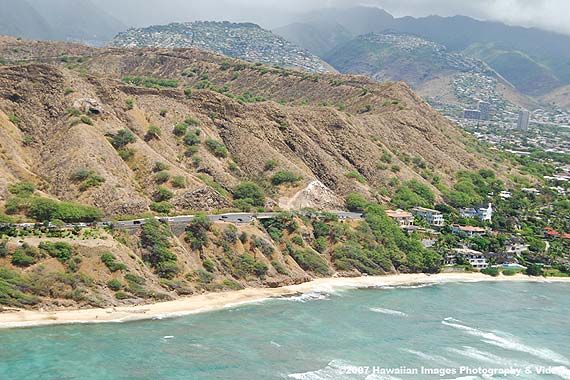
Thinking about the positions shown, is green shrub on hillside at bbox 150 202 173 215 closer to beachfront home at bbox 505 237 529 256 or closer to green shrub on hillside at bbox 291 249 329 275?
green shrub on hillside at bbox 291 249 329 275

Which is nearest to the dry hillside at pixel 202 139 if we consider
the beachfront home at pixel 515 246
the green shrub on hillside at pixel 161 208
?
the green shrub on hillside at pixel 161 208

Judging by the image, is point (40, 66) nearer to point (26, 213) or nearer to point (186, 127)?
point (186, 127)

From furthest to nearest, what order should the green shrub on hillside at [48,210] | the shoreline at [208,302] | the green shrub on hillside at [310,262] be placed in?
the green shrub on hillside at [310,262]
the green shrub on hillside at [48,210]
the shoreline at [208,302]

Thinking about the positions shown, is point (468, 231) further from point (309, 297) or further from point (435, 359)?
point (435, 359)

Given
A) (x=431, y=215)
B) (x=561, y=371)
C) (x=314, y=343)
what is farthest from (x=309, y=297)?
(x=431, y=215)

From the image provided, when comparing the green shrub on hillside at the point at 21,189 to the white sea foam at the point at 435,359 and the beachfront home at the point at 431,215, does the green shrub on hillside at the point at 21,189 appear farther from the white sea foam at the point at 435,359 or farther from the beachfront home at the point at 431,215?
the beachfront home at the point at 431,215

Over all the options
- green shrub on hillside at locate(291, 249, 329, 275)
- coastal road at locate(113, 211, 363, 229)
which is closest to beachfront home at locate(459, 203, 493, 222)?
coastal road at locate(113, 211, 363, 229)

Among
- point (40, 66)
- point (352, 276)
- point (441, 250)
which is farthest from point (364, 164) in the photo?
point (40, 66)
